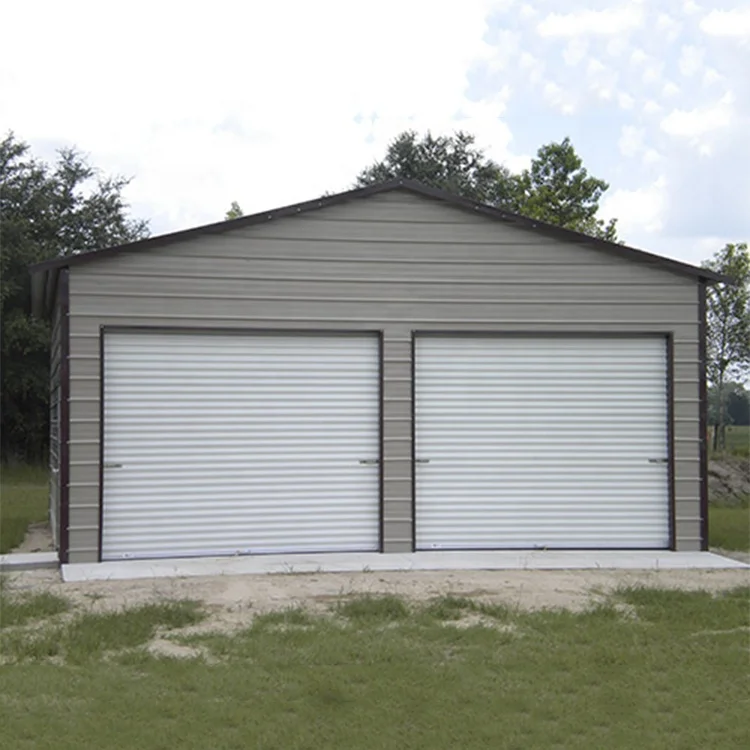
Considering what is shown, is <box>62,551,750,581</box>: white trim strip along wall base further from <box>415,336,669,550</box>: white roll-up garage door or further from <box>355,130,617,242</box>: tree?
<box>355,130,617,242</box>: tree

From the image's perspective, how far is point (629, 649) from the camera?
6715mm

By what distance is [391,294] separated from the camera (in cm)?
1082

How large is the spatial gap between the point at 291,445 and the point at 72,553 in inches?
89.4

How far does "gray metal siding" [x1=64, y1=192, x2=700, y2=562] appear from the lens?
33.8ft

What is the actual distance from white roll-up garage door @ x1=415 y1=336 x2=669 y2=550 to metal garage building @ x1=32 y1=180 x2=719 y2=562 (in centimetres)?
2

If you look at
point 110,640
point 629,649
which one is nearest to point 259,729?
point 110,640

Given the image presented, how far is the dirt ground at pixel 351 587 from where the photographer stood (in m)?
8.24

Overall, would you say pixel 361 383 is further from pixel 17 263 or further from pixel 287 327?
pixel 17 263

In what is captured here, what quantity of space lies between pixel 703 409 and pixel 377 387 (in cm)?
336

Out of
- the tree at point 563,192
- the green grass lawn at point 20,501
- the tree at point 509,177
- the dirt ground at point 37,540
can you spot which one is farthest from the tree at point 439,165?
the dirt ground at point 37,540

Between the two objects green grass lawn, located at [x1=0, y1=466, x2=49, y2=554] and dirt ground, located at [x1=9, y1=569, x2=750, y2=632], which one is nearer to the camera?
dirt ground, located at [x1=9, y1=569, x2=750, y2=632]

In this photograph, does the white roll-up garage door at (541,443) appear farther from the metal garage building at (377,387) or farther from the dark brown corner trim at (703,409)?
the dark brown corner trim at (703,409)

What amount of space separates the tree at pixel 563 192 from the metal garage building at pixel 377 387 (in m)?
20.1

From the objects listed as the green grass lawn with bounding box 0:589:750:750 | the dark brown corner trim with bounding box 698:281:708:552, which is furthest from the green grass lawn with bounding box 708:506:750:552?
the green grass lawn with bounding box 0:589:750:750
